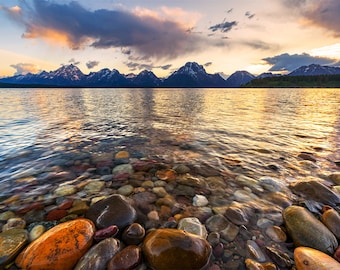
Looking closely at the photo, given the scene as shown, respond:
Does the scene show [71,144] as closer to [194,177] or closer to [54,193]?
[54,193]

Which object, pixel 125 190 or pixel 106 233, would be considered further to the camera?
pixel 125 190

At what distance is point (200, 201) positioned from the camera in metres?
5.27

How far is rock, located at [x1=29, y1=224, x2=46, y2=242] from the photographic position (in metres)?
3.85

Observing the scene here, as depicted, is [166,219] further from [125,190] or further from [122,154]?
[122,154]

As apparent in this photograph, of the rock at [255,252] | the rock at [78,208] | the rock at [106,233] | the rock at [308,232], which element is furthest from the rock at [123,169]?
the rock at [308,232]

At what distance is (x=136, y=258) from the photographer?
10.8ft

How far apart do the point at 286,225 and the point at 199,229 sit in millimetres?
1972

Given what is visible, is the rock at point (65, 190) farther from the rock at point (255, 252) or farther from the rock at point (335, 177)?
the rock at point (335, 177)

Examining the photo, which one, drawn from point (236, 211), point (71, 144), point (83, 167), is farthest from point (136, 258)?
point (71, 144)

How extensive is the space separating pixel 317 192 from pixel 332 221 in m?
1.50

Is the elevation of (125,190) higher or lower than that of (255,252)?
lower

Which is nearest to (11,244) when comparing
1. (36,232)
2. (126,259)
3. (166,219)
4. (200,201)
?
(36,232)

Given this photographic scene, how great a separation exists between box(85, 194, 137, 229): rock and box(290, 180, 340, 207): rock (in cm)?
499

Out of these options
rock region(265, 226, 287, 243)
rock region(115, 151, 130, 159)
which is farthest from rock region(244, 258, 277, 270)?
rock region(115, 151, 130, 159)
